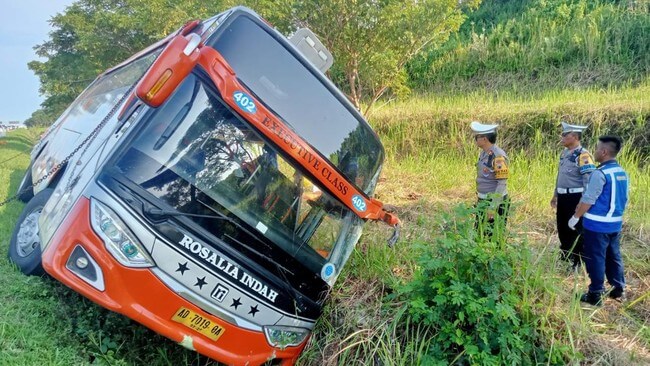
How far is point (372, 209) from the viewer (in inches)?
133

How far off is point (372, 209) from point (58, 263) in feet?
6.82

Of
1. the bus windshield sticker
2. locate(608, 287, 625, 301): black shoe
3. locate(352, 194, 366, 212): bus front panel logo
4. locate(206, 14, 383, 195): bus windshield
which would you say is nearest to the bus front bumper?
the bus windshield sticker

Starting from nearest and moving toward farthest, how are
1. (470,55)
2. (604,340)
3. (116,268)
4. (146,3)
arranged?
(116,268)
(604,340)
(146,3)
(470,55)

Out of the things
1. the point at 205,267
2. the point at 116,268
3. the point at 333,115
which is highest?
the point at 333,115

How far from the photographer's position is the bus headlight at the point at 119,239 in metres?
2.64

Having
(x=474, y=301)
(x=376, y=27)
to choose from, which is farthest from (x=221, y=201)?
(x=376, y=27)

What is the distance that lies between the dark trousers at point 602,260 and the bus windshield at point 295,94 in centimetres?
174

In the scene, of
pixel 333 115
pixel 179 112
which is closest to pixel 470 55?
pixel 333 115

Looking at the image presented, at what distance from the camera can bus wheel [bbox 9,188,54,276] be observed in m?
3.43

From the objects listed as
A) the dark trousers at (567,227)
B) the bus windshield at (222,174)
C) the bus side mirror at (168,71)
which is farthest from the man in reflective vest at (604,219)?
the bus side mirror at (168,71)

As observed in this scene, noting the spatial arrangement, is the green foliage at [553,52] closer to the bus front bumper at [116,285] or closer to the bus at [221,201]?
Answer: the bus at [221,201]

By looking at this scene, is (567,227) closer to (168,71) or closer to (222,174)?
(222,174)

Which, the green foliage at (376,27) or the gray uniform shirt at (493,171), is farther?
the green foliage at (376,27)

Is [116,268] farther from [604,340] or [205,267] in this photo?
[604,340]
